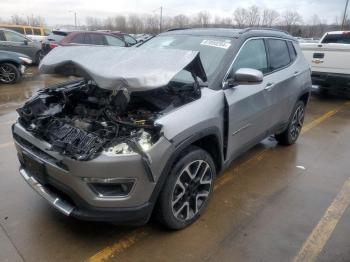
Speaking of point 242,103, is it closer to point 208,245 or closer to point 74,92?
point 208,245

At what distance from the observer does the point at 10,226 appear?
3098 millimetres

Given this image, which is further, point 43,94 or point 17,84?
point 17,84

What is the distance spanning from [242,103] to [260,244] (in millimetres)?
1402

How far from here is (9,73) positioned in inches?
413

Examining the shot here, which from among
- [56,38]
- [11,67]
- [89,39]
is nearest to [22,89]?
[11,67]

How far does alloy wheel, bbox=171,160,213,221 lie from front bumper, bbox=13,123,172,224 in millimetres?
379

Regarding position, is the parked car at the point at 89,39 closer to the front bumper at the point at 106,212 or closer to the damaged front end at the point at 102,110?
the damaged front end at the point at 102,110

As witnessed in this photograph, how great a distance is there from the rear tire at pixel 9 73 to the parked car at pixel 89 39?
97.1 inches

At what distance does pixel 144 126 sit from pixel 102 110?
59 centimetres

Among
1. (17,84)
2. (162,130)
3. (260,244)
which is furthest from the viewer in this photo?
(17,84)

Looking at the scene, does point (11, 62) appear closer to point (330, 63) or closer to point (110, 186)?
point (330, 63)

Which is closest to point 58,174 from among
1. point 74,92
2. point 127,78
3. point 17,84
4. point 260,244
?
point 127,78

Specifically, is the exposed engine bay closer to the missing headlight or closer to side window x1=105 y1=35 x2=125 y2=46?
the missing headlight

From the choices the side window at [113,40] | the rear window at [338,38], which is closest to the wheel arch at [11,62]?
the side window at [113,40]
